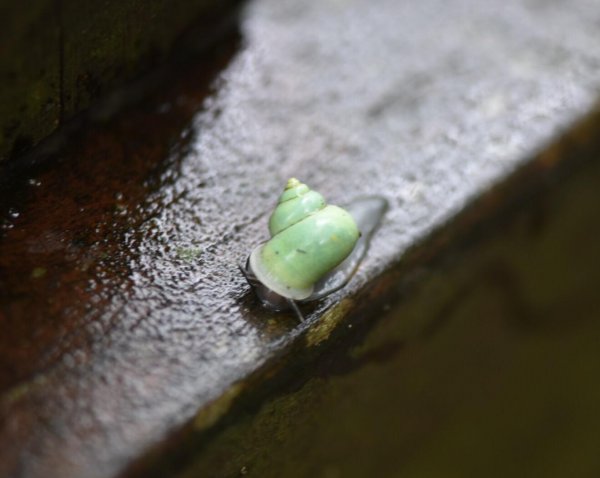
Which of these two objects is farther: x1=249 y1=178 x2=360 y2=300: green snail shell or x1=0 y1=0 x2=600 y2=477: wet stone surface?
x1=249 y1=178 x2=360 y2=300: green snail shell

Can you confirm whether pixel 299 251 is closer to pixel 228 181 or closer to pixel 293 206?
pixel 293 206

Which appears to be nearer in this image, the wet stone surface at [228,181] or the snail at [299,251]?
the wet stone surface at [228,181]

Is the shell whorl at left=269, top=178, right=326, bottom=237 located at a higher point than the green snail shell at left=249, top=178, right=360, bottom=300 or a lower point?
higher

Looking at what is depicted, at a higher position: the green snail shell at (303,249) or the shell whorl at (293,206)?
the shell whorl at (293,206)

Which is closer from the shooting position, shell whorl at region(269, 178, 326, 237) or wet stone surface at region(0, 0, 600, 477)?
wet stone surface at region(0, 0, 600, 477)

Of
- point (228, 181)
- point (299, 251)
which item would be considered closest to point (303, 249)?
point (299, 251)

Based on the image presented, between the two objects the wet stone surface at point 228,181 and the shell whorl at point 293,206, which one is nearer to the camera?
the wet stone surface at point 228,181

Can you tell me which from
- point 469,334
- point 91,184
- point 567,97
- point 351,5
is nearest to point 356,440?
point 469,334
